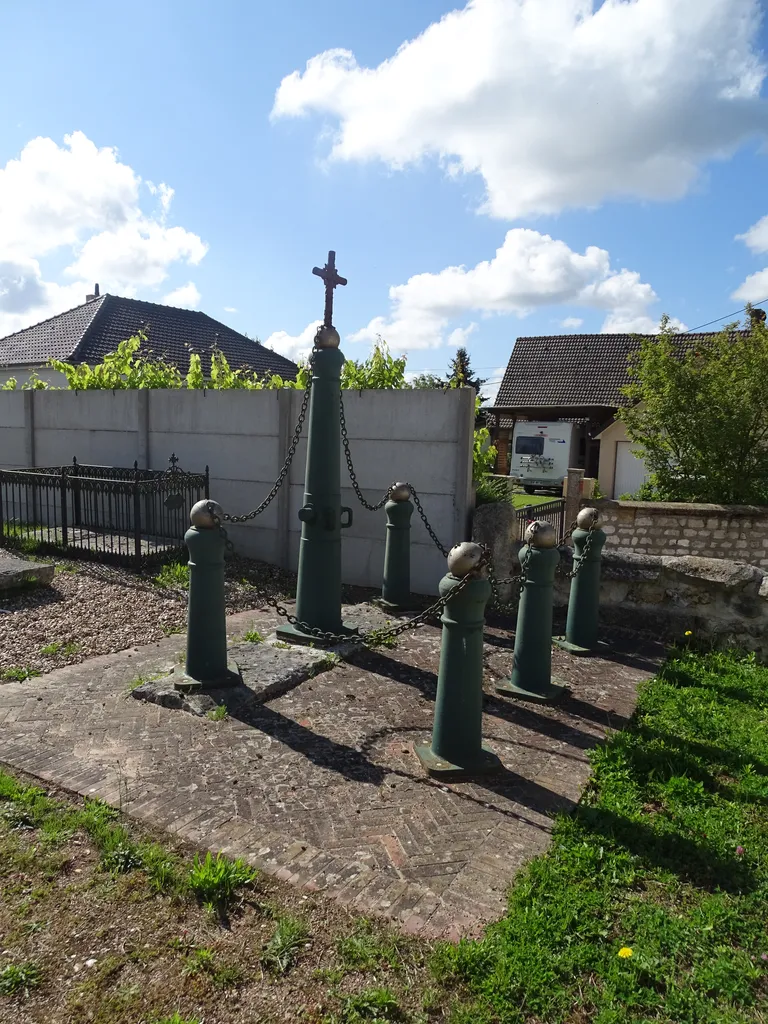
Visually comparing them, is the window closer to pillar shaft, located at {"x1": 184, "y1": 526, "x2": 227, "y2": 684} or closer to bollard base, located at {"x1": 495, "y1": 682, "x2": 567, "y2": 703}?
bollard base, located at {"x1": 495, "y1": 682, "x2": 567, "y2": 703}

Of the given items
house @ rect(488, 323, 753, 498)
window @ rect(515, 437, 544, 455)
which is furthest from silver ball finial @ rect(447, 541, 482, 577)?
window @ rect(515, 437, 544, 455)

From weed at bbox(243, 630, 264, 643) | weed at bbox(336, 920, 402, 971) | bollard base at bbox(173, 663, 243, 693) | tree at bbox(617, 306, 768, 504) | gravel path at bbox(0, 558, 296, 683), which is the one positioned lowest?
gravel path at bbox(0, 558, 296, 683)

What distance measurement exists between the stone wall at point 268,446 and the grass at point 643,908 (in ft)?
12.3

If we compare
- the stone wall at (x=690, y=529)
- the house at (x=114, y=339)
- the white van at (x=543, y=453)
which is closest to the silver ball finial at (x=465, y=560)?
the stone wall at (x=690, y=529)

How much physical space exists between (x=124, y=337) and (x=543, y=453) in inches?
604

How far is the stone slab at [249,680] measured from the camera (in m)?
4.34

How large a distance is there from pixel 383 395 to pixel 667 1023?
6230 mm

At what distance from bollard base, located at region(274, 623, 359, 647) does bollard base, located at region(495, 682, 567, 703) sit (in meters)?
1.34

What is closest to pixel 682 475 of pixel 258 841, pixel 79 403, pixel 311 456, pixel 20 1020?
pixel 311 456

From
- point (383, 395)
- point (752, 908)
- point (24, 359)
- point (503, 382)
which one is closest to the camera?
point (752, 908)

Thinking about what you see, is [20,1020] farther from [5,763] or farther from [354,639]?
[354,639]

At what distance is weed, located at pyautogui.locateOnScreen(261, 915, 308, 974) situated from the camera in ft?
7.42

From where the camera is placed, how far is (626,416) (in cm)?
1254

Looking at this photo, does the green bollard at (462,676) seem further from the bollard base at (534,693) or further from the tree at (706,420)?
the tree at (706,420)
